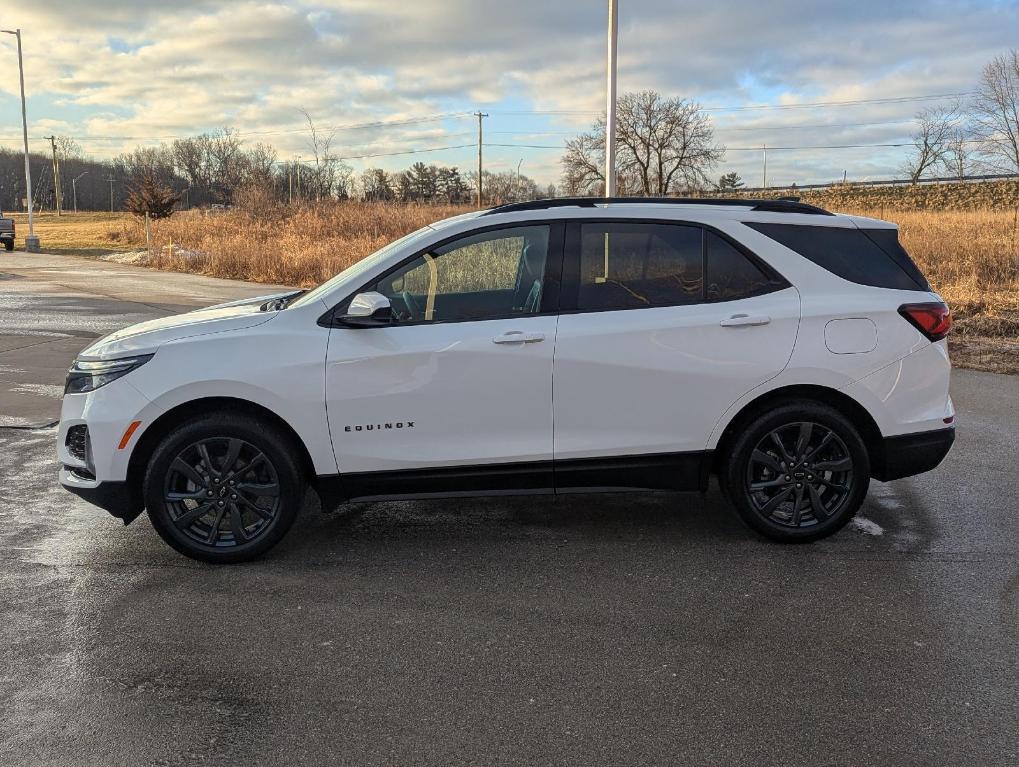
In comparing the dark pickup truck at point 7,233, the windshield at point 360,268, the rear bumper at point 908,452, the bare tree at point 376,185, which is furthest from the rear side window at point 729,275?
the bare tree at point 376,185

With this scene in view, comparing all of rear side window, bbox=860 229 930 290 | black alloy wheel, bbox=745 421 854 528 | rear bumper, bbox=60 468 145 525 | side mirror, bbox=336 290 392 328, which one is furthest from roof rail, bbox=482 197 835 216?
rear bumper, bbox=60 468 145 525

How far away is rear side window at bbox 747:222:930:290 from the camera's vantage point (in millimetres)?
4637

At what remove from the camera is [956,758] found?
2791 mm

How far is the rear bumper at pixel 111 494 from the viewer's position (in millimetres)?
4320

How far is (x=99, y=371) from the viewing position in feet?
14.3

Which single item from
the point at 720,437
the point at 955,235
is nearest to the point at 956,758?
the point at 720,437

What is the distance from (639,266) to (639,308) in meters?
0.26

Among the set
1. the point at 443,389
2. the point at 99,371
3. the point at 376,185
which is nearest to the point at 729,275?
the point at 443,389

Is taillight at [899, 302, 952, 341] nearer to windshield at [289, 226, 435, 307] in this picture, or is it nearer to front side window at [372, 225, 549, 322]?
front side window at [372, 225, 549, 322]

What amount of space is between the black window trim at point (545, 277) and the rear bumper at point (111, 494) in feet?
4.25

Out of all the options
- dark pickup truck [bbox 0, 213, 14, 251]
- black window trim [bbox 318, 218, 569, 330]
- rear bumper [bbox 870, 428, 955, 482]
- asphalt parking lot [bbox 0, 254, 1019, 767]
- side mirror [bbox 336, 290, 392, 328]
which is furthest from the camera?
dark pickup truck [bbox 0, 213, 14, 251]

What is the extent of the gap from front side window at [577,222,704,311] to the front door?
200 mm

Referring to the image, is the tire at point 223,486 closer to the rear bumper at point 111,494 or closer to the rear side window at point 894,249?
the rear bumper at point 111,494

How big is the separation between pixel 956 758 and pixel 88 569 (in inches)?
157
